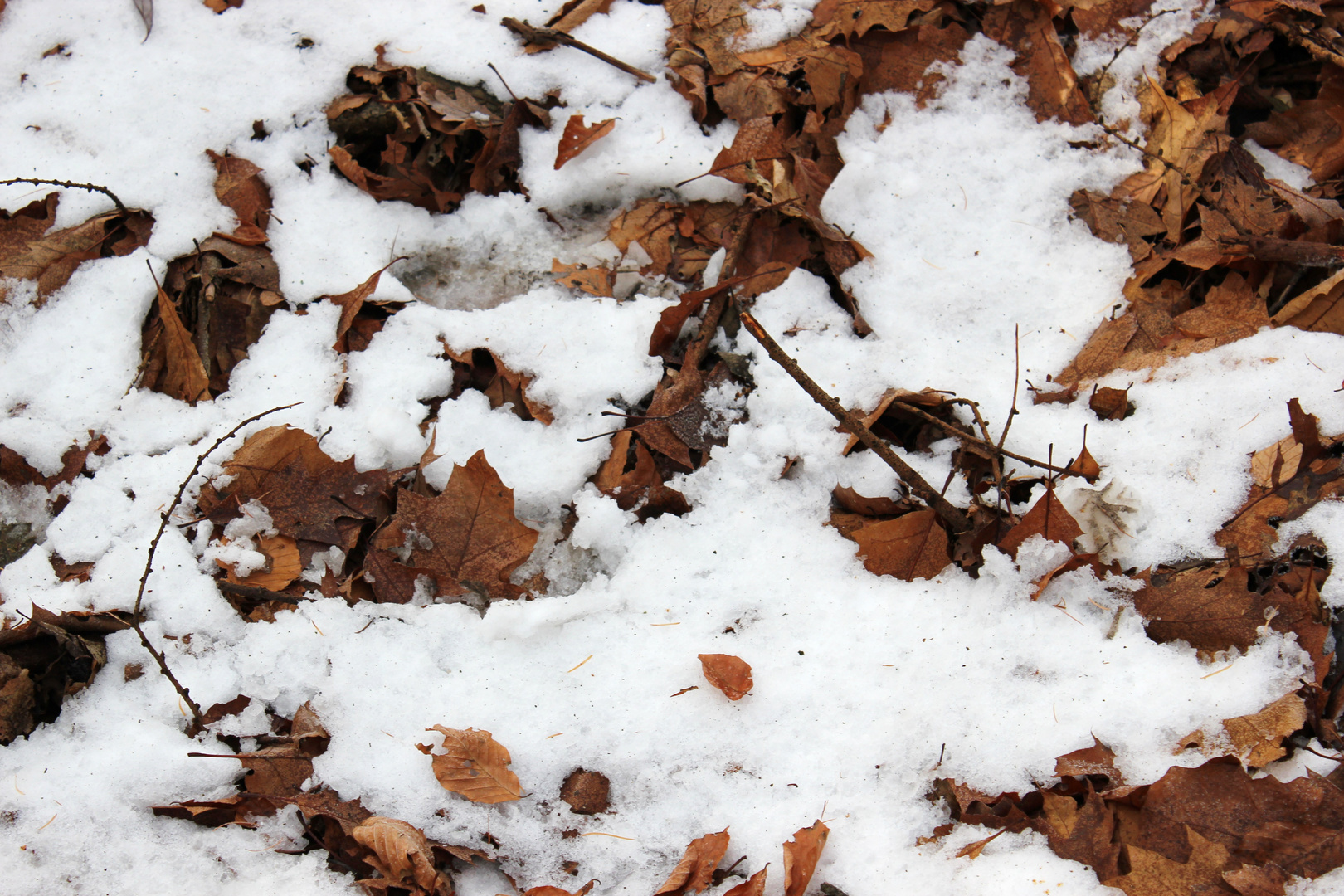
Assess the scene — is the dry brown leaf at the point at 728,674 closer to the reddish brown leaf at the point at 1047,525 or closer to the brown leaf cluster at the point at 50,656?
the reddish brown leaf at the point at 1047,525

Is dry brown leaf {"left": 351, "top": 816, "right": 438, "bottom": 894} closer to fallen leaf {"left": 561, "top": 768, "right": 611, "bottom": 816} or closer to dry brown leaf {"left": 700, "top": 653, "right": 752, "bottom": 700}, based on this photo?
fallen leaf {"left": 561, "top": 768, "right": 611, "bottom": 816}

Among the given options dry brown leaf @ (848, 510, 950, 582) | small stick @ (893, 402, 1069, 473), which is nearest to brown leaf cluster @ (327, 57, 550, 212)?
small stick @ (893, 402, 1069, 473)

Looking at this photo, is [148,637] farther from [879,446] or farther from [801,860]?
[879,446]

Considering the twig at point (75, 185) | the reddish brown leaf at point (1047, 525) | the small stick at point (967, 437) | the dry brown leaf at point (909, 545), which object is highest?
the twig at point (75, 185)

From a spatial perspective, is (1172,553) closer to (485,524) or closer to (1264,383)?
(1264,383)

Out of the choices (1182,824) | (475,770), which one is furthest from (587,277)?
(1182,824)

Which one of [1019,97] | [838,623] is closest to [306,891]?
[838,623]

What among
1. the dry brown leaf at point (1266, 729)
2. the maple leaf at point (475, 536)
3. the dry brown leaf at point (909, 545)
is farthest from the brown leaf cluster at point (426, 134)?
the dry brown leaf at point (1266, 729)
